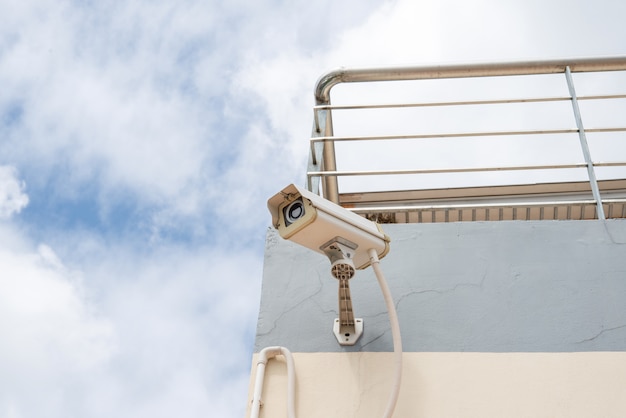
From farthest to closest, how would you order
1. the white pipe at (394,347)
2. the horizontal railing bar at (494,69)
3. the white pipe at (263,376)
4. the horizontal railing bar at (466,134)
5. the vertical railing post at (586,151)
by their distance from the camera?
the horizontal railing bar at (494,69)
the horizontal railing bar at (466,134)
the vertical railing post at (586,151)
the white pipe at (263,376)
the white pipe at (394,347)

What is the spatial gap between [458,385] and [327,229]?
54 centimetres

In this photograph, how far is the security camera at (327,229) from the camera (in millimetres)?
1759

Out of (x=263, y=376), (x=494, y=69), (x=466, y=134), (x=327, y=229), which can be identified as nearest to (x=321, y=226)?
(x=327, y=229)

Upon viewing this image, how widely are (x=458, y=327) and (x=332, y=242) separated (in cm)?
48

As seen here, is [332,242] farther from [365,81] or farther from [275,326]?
[365,81]

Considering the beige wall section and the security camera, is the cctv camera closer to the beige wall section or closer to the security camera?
the security camera

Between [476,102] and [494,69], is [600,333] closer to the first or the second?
[476,102]

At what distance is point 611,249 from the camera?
2186mm

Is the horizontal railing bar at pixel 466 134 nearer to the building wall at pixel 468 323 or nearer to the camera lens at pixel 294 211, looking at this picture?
the building wall at pixel 468 323

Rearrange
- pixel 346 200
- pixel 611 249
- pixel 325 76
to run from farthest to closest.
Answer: pixel 346 200 < pixel 325 76 < pixel 611 249

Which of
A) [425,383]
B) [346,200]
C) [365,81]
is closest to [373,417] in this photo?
[425,383]

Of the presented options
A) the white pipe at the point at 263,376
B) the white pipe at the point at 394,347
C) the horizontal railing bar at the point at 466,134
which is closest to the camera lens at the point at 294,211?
the white pipe at the point at 394,347

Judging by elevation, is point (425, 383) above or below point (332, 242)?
below

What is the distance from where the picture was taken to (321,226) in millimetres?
1758
